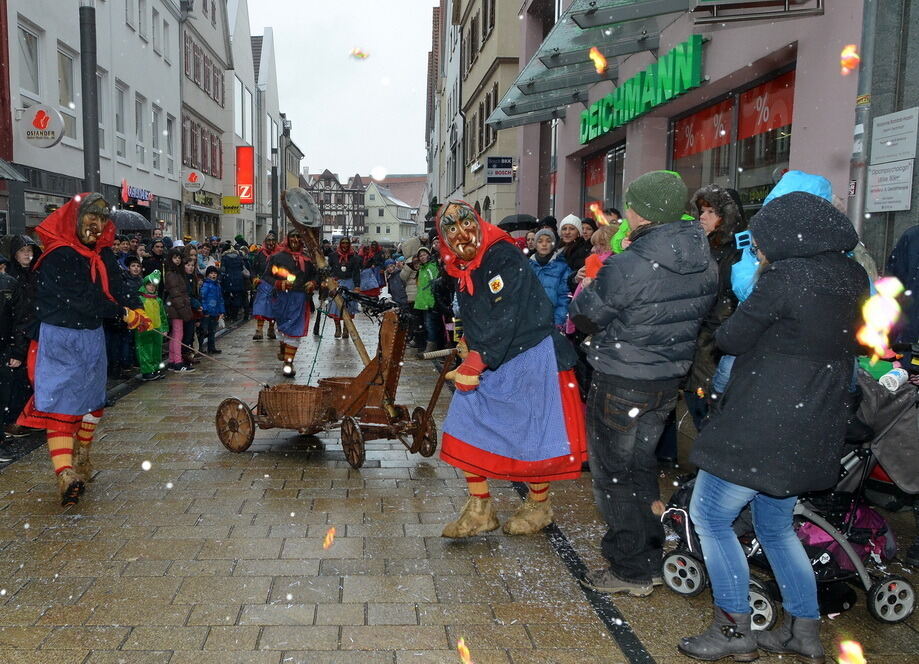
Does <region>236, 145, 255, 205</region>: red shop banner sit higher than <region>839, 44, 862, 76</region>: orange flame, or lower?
higher

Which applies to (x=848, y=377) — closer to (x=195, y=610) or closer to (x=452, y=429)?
(x=452, y=429)

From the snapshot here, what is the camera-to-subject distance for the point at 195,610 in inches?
144

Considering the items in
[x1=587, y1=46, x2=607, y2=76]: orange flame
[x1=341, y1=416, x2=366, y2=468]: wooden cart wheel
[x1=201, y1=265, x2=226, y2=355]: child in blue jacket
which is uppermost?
[x1=587, y1=46, x2=607, y2=76]: orange flame

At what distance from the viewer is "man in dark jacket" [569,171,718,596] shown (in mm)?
3609

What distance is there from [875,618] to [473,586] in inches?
72.0

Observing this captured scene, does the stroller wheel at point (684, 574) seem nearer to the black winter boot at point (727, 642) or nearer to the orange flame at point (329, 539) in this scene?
the black winter boot at point (727, 642)

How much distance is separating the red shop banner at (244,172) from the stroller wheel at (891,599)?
39232 mm

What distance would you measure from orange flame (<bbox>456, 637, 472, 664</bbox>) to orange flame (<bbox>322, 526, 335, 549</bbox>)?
130 centimetres

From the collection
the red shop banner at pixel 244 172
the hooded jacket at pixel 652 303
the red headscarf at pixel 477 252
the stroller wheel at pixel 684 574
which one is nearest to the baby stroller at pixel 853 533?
the stroller wheel at pixel 684 574

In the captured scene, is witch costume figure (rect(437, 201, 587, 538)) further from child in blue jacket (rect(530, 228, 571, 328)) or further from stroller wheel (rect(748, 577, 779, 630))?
child in blue jacket (rect(530, 228, 571, 328))

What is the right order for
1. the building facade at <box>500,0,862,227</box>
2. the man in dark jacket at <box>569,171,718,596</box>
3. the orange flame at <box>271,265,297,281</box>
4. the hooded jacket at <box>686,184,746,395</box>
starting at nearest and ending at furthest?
the man in dark jacket at <box>569,171,718,596</box> → the hooded jacket at <box>686,184,746,395</box> → the building facade at <box>500,0,862,227</box> → the orange flame at <box>271,265,297,281</box>

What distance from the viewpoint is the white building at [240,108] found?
1540 inches

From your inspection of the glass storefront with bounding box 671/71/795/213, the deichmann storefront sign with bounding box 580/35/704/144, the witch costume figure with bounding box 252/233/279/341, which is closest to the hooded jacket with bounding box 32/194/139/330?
the glass storefront with bounding box 671/71/795/213

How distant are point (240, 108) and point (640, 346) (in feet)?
142
